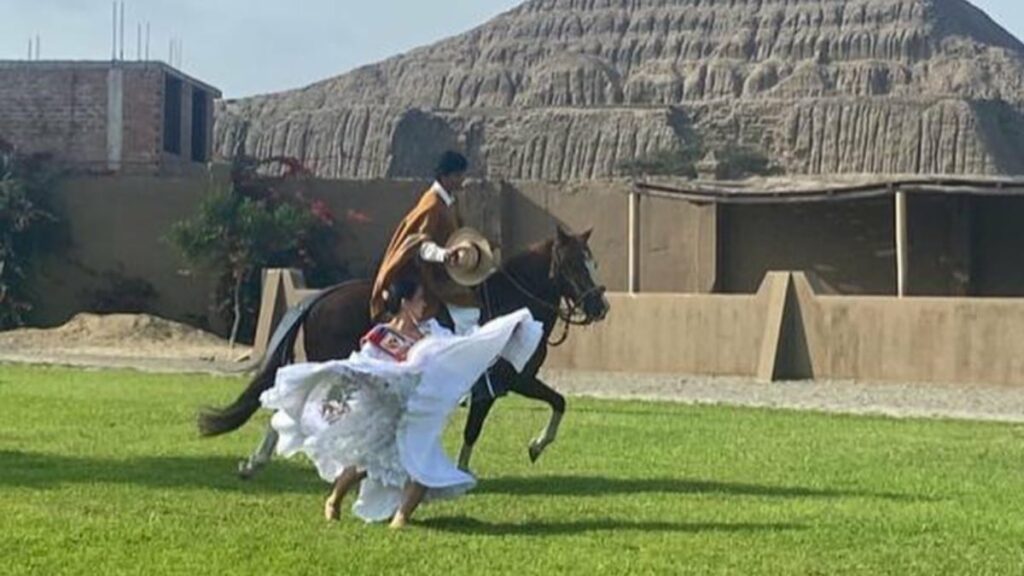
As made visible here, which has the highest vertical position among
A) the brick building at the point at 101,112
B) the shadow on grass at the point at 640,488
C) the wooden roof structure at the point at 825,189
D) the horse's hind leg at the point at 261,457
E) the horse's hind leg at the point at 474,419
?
the brick building at the point at 101,112

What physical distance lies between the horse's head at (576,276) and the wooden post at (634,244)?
775 inches

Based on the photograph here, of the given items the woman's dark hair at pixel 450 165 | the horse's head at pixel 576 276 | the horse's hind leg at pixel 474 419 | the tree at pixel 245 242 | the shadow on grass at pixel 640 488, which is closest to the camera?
the woman's dark hair at pixel 450 165

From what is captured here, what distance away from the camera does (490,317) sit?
12633mm

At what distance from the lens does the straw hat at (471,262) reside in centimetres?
1076

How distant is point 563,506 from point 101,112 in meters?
32.5

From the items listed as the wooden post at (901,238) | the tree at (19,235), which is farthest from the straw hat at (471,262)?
the tree at (19,235)

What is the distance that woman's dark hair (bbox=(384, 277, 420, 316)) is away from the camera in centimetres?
1103

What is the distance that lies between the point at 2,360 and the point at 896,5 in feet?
441

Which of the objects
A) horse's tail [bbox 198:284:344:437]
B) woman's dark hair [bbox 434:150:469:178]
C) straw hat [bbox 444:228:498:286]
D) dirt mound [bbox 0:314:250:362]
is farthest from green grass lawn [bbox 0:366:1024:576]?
dirt mound [bbox 0:314:250:362]

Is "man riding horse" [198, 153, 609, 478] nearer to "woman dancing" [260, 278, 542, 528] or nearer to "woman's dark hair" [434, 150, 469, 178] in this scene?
"woman's dark hair" [434, 150, 469, 178]

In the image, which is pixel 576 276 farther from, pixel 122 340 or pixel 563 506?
pixel 122 340

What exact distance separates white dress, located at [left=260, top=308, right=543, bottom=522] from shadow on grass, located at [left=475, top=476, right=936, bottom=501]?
6.44 ft

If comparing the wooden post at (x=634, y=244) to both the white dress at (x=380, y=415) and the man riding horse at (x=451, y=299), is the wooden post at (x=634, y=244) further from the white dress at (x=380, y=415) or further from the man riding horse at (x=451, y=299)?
the white dress at (x=380, y=415)

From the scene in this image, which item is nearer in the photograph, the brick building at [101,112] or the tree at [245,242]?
the tree at [245,242]
